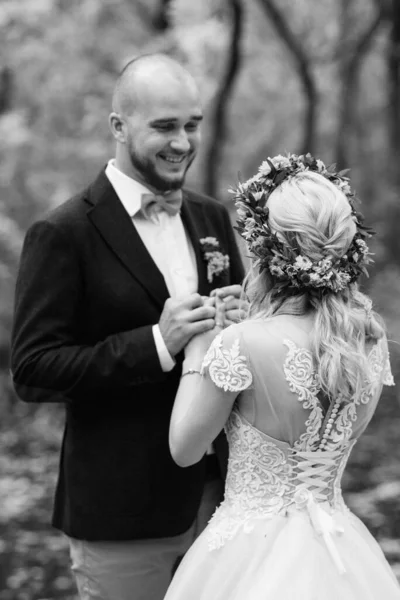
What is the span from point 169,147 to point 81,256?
497 mm

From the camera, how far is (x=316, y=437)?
9.01 feet

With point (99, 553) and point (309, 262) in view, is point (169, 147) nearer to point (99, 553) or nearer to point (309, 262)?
point (309, 262)

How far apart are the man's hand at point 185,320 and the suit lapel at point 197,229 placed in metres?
0.34

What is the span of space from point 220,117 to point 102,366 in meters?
6.12

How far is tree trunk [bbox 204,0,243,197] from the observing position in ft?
28.8

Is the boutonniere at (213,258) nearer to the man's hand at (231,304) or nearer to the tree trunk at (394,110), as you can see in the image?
the man's hand at (231,304)

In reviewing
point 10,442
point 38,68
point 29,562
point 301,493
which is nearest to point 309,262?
point 301,493

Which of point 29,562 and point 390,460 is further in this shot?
point 390,460

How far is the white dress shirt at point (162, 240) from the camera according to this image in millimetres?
3477

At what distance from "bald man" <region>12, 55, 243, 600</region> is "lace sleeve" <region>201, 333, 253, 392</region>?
54 centimetres

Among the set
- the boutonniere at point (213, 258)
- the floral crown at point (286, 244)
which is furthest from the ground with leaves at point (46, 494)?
the floral crown at point (286, 244)

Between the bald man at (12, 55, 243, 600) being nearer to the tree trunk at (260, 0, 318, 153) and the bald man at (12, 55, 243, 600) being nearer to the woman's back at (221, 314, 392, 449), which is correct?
the woman's back at (221, 314, 392, 449)

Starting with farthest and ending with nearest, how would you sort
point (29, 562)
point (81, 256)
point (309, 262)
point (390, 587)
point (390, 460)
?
point (390, 460)
point (29, 562)
point (81, 256)
point (390, 587)
point (309, 262)

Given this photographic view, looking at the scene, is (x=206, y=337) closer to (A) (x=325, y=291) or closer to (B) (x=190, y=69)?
(A) (x=325, y=291)
